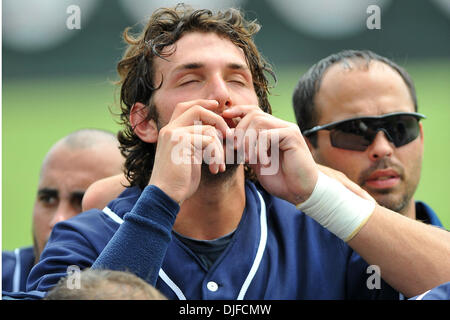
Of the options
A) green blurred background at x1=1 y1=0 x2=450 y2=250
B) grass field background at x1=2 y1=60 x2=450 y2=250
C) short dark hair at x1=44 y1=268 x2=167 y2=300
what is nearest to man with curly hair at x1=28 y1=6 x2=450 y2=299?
short dark hair at x1=44 y1=268 x2=167 y2=300

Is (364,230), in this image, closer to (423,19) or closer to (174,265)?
(174,265)

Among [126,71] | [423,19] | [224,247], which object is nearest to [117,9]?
[423,19]

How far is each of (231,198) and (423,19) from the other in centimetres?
1125

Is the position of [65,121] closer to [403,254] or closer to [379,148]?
[379,148]

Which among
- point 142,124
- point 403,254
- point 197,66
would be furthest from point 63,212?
point 403,254

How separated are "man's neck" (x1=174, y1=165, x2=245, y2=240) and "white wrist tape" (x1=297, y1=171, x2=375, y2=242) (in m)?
0.42

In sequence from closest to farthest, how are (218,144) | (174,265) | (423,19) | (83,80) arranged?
(218,144) → (174,265) → (423,19) → (83,80)

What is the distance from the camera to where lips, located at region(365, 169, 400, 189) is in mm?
2941

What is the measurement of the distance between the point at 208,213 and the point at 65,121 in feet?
41.2

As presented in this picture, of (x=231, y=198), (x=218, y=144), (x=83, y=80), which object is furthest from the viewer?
(x=83, y=80)

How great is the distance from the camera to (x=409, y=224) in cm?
237

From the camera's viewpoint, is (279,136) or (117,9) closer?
(279,136)

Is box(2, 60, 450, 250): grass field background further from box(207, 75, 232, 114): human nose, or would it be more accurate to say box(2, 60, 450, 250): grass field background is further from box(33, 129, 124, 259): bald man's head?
box(207, 75, 232, 114): human nose

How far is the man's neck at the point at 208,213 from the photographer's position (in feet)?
8.68
